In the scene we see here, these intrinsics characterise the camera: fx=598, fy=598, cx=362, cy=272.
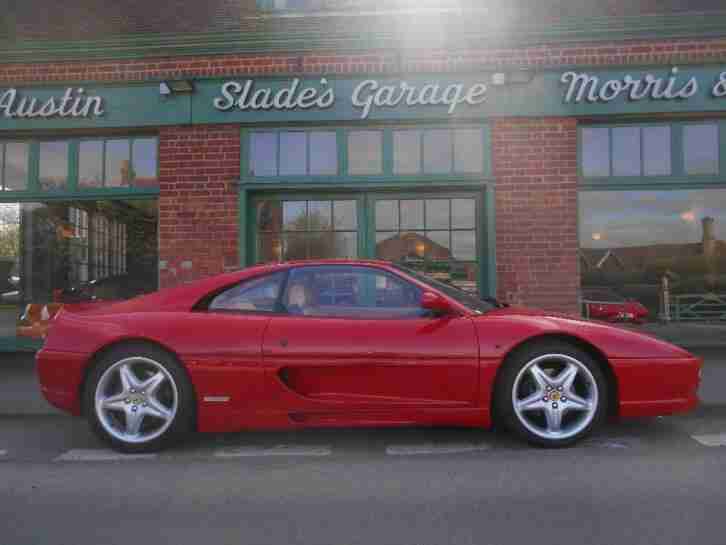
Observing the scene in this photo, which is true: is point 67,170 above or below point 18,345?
above

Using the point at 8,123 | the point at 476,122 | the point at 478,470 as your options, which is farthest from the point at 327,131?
the point at 478,470

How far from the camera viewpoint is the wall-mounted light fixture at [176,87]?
7496 millimetres

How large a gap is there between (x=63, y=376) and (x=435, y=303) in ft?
8.13

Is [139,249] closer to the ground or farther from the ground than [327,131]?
closer to the ground

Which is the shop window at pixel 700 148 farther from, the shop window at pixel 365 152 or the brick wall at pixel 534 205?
the shop window at pixel 365 152

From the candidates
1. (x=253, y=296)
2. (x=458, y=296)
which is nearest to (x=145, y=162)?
(x=253, y=296)

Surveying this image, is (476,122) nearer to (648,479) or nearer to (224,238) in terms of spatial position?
(224,238)

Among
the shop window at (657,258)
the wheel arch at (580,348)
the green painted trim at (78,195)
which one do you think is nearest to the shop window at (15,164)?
the green painted trim at (78,195)

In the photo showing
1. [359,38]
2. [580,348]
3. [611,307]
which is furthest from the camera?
[611,307]

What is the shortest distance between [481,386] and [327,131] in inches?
192

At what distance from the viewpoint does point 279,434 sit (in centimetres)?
441

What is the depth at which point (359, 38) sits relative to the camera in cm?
756

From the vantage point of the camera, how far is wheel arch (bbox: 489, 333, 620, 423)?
3793 mm

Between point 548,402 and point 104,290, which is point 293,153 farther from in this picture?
point 548,402
